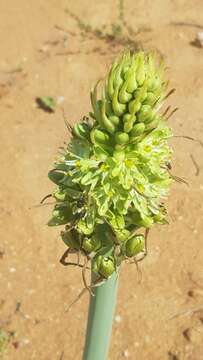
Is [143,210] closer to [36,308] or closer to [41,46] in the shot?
[36,308]

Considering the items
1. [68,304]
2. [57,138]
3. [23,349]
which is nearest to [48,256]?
[68,304]

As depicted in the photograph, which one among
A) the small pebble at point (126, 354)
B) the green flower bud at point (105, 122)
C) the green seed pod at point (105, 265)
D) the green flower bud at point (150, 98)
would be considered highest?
the green flower bud at point (150, 98)

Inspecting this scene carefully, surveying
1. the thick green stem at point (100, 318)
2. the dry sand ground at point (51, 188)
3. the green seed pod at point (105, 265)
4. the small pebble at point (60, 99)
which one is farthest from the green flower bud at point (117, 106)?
the small pebble at point (60, 99)

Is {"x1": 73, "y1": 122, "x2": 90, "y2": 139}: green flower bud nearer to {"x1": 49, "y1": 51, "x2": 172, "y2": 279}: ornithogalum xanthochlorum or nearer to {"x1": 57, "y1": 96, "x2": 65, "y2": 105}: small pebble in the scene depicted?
{"x1": 49, "y1": 51, "x2": 172, "y2": 279}: ornithogalum xanthochlorum

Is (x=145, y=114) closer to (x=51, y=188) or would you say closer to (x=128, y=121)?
(x=128, y=121)

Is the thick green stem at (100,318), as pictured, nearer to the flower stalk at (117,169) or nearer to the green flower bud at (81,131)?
the flower stalk at (117,169)

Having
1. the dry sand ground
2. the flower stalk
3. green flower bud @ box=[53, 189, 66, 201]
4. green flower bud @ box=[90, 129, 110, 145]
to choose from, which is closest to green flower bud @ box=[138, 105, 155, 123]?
the flower stalk
